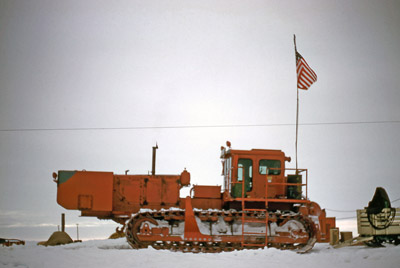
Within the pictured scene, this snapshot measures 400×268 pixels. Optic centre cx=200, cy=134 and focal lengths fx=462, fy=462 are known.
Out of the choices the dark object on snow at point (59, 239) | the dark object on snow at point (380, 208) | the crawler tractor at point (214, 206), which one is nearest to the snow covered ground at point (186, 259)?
the crawler tractor at point (214, 206)

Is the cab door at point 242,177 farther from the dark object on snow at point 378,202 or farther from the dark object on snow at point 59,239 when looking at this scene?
the dark object on snow at point 59,239

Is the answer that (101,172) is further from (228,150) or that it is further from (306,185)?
(306,185)

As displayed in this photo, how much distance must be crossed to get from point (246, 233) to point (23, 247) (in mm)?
8947

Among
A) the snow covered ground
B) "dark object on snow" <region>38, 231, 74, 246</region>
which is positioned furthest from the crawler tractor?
"dark object on snow" <region>38, 231, 74, 246</region>

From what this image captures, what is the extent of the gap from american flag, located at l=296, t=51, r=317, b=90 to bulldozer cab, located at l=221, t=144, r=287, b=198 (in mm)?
4454


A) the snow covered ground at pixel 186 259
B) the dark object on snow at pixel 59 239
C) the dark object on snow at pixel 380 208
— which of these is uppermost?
the dark object on snow at pixel 380 208

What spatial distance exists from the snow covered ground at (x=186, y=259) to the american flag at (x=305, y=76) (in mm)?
8404

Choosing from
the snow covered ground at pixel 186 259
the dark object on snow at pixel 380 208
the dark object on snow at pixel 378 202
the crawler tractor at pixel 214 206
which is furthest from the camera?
the dark object on snow at pixel 378 202

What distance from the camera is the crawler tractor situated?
61.0 feet

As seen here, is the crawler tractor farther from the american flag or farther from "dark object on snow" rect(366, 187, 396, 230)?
the american flag

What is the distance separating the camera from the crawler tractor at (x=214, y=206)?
61.0 ft

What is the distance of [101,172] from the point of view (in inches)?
781

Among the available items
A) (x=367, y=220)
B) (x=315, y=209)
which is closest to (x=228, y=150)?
(x=315, y=209)

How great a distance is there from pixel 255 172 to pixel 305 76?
614 cm
